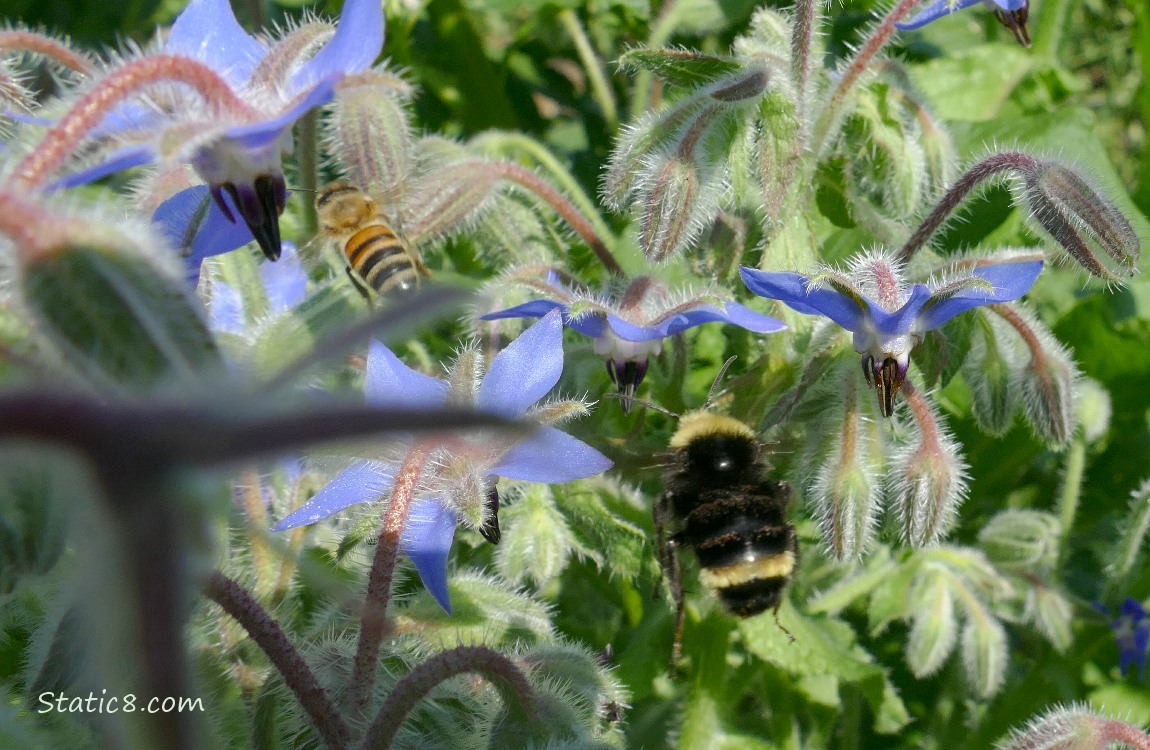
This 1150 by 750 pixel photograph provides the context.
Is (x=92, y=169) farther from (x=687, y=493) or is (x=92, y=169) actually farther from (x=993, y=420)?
(x=993, y=420)

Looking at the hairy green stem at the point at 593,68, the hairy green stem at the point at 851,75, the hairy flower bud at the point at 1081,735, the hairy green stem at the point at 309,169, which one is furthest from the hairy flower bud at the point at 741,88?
the hairy green stem at the point at 593,68

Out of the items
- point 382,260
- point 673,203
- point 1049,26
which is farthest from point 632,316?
point 1049,26

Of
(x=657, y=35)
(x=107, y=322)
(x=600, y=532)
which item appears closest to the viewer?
(x=107, y=322)

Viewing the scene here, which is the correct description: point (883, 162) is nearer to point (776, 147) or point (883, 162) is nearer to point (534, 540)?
point (776, 147)

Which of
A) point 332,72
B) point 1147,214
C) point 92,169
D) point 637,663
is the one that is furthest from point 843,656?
point 1147,214

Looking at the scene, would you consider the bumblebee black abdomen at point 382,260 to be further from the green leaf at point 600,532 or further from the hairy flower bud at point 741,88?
the hairy flower bud at point 741,88

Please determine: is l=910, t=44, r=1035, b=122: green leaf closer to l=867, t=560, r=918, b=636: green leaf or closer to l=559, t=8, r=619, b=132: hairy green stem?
l=559, t=8, r=619, b=132: hairy green stem
